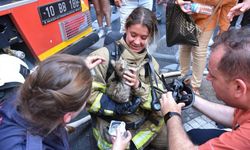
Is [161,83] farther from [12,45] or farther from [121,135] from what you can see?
[12,45]

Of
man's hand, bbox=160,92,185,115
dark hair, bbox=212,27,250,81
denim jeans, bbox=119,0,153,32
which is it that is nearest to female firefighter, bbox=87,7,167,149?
man's hand, bbox=160,92,185,115

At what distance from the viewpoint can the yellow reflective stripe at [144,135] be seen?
69.1 inches

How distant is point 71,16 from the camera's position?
248 cm

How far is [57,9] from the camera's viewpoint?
227 cm

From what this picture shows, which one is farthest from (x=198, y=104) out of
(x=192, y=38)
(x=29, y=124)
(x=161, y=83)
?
(x=29, y=124)

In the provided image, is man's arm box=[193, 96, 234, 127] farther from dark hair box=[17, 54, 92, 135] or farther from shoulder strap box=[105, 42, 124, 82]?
dark hair box=[17, 54, 92, 135]

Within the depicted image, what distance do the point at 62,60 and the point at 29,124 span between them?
31 centimetres

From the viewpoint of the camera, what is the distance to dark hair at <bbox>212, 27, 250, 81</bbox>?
106 cm

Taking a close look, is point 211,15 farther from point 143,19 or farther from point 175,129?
point 175,129

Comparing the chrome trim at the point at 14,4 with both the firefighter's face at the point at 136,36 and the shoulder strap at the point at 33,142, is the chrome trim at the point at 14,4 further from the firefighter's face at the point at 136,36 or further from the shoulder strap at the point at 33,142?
the shoulder strap at the point at 33,142

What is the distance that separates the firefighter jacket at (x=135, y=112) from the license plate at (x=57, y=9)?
2.42 ft

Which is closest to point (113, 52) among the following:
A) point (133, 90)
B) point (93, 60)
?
point (93, 60)

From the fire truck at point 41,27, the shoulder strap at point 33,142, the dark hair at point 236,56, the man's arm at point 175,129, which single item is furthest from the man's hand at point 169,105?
the fire truck at point 41,27

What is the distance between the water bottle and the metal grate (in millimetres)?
1109
